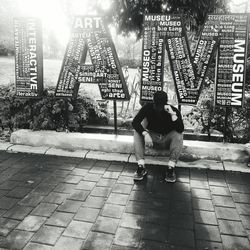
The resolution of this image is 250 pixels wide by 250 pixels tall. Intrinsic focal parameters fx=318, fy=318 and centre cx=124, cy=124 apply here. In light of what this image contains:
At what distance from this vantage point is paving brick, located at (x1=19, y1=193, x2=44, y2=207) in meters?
3.96

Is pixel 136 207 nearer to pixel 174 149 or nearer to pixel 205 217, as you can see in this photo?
pixel 205 217

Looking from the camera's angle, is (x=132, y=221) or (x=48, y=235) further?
(x=132, y=221)

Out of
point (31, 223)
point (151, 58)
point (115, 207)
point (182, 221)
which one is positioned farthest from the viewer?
point (151, 58)

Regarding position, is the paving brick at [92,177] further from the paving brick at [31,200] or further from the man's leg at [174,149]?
the man's leg at [174,149]

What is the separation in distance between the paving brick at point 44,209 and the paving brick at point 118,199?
71 centimetres

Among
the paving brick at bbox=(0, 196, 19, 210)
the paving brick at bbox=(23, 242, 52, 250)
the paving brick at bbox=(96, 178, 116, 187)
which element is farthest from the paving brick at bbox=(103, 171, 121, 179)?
the paving brick at bbox=(23, 242, 52, 250)

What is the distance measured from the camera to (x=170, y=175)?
4.75 meters

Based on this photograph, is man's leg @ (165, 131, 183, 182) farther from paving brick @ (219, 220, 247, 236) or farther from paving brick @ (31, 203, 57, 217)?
paving brick @ (31, 203, 57, 217)

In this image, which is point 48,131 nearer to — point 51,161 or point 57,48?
point 51,161

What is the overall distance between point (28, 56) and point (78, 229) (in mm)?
3653

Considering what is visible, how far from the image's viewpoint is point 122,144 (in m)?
5.68

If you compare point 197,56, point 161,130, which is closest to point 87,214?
point 161,130

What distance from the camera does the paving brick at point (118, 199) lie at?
13.3ft

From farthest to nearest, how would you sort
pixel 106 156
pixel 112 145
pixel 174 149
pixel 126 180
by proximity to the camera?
pixel 112 145
pixel 106 156
pixel 174 149
pixel 126 180
